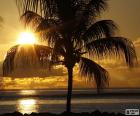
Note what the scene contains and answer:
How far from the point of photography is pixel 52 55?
53.1ft

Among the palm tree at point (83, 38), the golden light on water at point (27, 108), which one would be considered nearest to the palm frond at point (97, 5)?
the palm tree at point (83, 38)

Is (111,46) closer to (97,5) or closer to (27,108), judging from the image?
(97,5)

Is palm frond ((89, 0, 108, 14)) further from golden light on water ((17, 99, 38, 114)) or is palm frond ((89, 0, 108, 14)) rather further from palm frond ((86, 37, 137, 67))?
golden light on water ((17, 99, 38, 114))

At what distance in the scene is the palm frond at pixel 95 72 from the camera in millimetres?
15867

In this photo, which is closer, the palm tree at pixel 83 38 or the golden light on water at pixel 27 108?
the palm tree at pixel 83 38

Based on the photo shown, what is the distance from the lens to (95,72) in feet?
52.1

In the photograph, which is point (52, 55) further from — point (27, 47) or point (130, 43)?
point (130, 43)

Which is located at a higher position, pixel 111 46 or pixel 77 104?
pixel 111 46

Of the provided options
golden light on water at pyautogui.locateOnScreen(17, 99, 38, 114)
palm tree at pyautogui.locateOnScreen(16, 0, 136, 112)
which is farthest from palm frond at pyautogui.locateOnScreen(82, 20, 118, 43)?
golden light on water at pyautogui.locateOnScreen(17, 99, 38, 114)

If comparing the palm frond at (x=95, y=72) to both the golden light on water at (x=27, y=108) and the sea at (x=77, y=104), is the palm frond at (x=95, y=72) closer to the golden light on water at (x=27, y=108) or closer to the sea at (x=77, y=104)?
the sea at (x=77, y=104)

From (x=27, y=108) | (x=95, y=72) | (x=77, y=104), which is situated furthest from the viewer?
(x=77, y=104)

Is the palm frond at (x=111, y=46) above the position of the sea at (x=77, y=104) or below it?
above

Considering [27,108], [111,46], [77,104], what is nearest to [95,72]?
[111,46]

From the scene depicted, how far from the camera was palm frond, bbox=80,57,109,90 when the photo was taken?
15.9m
